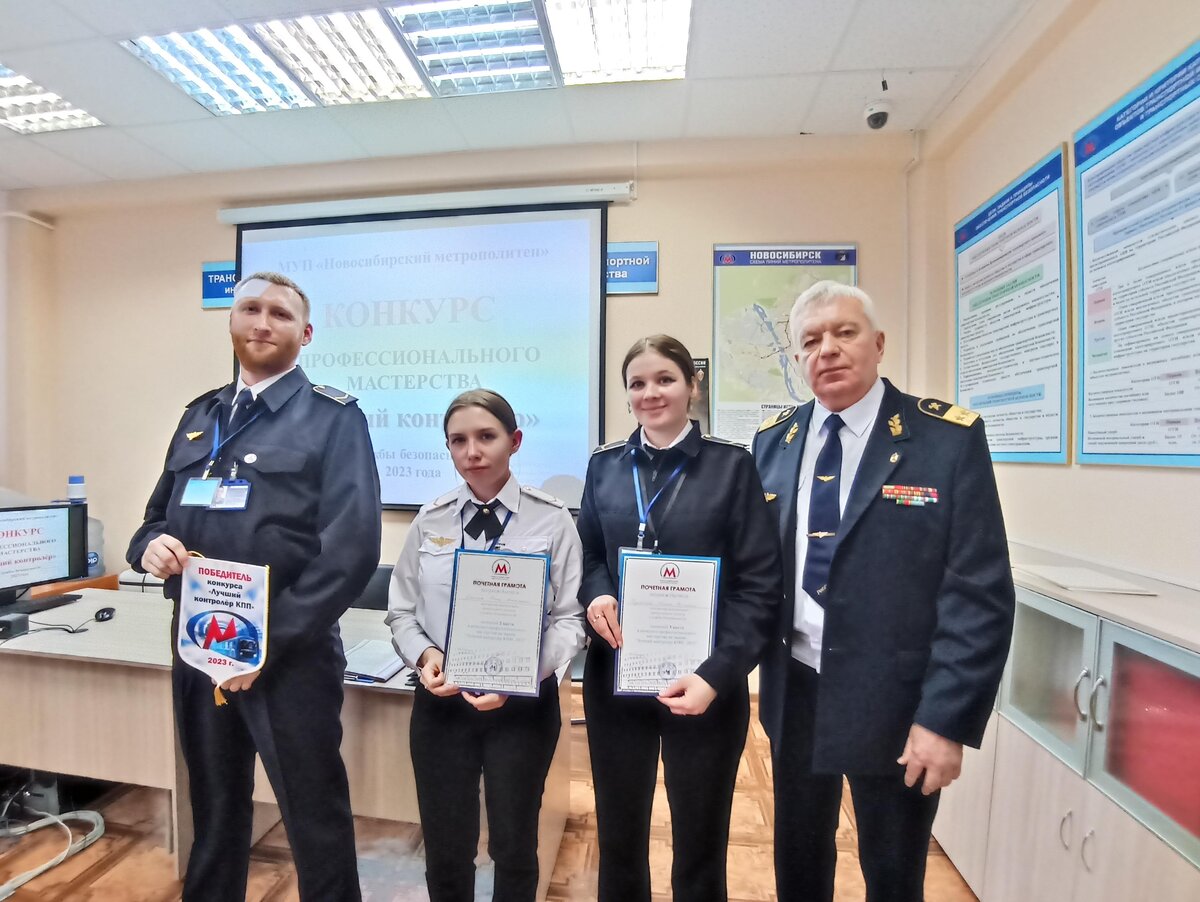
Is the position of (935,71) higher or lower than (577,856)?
higher

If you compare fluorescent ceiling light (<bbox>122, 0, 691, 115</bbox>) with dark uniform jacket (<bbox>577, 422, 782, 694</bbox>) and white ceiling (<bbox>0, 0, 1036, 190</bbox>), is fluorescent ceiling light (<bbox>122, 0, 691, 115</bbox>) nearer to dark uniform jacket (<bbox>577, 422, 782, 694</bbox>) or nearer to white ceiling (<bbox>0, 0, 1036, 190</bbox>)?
white ceiling (<bbox>0, 0, 1036, 190</bbox>)

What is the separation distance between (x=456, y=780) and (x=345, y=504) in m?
0.65

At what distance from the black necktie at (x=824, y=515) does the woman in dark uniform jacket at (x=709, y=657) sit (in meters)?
0.07

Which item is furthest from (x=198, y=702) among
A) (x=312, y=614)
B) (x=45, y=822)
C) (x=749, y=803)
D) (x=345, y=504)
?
(x=749, y=803)

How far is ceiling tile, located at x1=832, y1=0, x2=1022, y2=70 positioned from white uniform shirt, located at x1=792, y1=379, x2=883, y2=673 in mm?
1786

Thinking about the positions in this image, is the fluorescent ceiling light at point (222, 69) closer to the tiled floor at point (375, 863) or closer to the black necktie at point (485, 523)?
the black necktie at point (485, 523)

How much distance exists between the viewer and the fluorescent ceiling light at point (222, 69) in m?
2.22

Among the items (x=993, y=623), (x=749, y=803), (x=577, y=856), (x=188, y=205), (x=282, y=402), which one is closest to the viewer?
(x=993, y=623)

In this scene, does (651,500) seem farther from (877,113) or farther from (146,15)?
(146,15)

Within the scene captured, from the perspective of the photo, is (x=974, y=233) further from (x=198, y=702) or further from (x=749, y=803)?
(x=198, y=702)

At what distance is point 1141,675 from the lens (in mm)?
1149

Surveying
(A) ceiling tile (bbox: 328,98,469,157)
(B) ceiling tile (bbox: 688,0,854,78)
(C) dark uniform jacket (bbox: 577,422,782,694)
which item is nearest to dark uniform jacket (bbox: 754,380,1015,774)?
(C) dark uniform jacket (bbox: 577,422,782,694)

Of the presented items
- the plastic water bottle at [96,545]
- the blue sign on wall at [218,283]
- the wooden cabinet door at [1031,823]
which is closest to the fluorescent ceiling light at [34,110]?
the blue sign on wall at [218,283]

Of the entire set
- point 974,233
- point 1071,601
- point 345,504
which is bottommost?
point 1071,601
